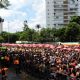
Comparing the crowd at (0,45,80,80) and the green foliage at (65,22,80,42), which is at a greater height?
the green foliage at (65,22,80,42)

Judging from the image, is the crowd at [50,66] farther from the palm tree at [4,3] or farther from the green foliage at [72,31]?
the green foliage at [72,31]

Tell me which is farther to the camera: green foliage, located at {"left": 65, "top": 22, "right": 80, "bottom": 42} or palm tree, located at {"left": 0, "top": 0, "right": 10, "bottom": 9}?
green foliage, located at {"left": 65, "top": 22, "right": 80, "bottom": 42}

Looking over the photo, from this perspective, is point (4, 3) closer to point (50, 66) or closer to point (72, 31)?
point (50, 66)

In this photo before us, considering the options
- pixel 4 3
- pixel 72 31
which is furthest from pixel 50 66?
pixel 72 31

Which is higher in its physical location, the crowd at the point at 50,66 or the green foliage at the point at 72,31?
the green foliage at the point at 72,31

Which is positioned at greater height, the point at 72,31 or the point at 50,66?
the point at 72,31

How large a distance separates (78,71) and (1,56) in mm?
13820

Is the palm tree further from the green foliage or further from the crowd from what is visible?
the green foliage

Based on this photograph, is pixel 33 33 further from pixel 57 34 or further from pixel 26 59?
pixel 26 59

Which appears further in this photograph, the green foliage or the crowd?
the green foliage

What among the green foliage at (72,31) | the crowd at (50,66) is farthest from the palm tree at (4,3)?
the green foliage at (72,31)

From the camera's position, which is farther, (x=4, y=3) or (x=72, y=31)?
(x=72, y=31)

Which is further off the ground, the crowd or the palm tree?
the palm tree

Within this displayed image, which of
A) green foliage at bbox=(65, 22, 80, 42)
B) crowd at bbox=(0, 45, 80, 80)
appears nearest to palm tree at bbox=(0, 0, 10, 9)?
crowd at bbox=(0, 45, 80, 80)
